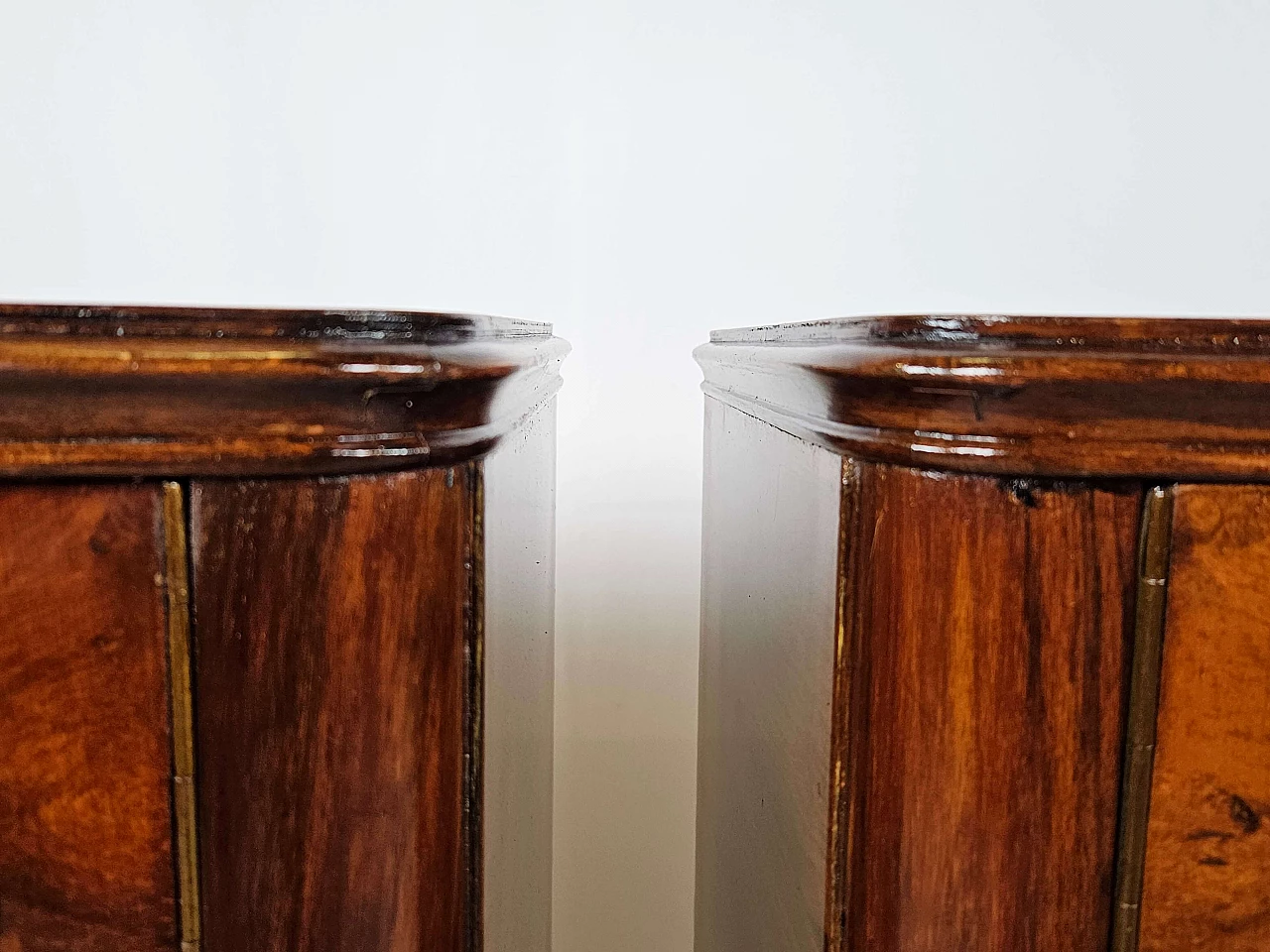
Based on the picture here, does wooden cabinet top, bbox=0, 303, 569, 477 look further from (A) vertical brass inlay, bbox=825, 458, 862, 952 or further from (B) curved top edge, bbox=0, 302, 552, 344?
(A) vertical brass inlay, bbox=825, 458, 862, 952

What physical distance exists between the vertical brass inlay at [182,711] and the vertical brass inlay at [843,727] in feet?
0.79

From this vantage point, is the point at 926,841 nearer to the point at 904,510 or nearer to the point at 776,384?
the point at 904,510

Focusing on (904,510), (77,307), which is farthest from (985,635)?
(77,307)

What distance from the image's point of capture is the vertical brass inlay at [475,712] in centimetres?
39

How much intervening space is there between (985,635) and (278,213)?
2.82ft

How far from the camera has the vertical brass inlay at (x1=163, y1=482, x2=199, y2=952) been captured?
1.13 feet

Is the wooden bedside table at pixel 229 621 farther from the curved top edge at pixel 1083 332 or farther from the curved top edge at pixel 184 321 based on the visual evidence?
the curved top edge at pixel 1083 332

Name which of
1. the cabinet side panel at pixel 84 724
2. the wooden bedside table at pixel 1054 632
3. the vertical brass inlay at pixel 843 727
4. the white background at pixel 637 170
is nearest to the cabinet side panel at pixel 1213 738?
the wooden bedside table at pixel 1054 632

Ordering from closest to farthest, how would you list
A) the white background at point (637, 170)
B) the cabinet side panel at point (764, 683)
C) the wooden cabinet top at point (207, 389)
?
the wooden cabinet top at point (207, 389), the cabinet side panel at point (764, 683), the white background at point (637, 170)

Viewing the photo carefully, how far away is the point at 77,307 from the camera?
0.33 meters

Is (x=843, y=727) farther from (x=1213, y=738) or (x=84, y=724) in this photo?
(x=84, y=724)

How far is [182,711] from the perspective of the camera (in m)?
0.35

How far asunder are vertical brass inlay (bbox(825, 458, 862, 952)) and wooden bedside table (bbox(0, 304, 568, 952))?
0.48ft

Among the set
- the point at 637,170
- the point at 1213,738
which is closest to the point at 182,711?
the point at 1213,738
